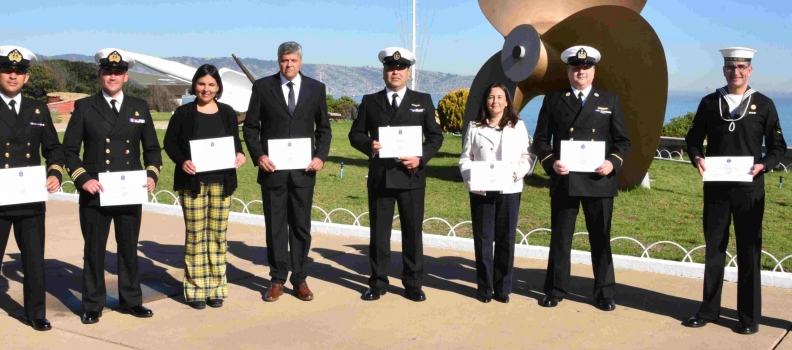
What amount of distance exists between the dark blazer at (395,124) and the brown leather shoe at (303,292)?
826 millimetres

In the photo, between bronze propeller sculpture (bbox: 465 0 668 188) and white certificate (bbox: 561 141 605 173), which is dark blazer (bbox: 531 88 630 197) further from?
bronze propeller sculpture (bbox: 465 0 668 188)

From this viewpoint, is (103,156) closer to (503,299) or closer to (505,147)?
(505,147)

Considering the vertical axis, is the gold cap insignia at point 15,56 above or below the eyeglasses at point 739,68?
below

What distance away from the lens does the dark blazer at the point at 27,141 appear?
4.33 meters

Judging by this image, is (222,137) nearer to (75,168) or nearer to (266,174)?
(266,174)

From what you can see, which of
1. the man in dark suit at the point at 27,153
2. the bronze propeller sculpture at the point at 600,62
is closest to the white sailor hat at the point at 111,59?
the man in dark suit at the point at 27,153

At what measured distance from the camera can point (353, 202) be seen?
422 inches

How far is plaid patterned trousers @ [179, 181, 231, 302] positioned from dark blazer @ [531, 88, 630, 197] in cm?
211

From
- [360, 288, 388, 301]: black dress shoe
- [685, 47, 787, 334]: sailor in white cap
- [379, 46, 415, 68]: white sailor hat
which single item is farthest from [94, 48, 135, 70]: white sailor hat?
[685, 47, 787, 334]: sailor in white cap

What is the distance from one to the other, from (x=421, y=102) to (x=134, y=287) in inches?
86.0

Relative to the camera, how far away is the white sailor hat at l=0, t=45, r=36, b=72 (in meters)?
4.28

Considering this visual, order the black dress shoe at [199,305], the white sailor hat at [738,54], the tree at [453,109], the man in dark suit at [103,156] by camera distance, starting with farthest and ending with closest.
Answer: the tree at [453,109], the black dress shoe at [199,305], the man in dark suit at [103,156], the white sailor hat at [738,54]

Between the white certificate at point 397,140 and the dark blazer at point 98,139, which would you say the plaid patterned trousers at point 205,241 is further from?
the white certificate at point 397,140

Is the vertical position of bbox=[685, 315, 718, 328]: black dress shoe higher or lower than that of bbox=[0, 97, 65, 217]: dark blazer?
lower
